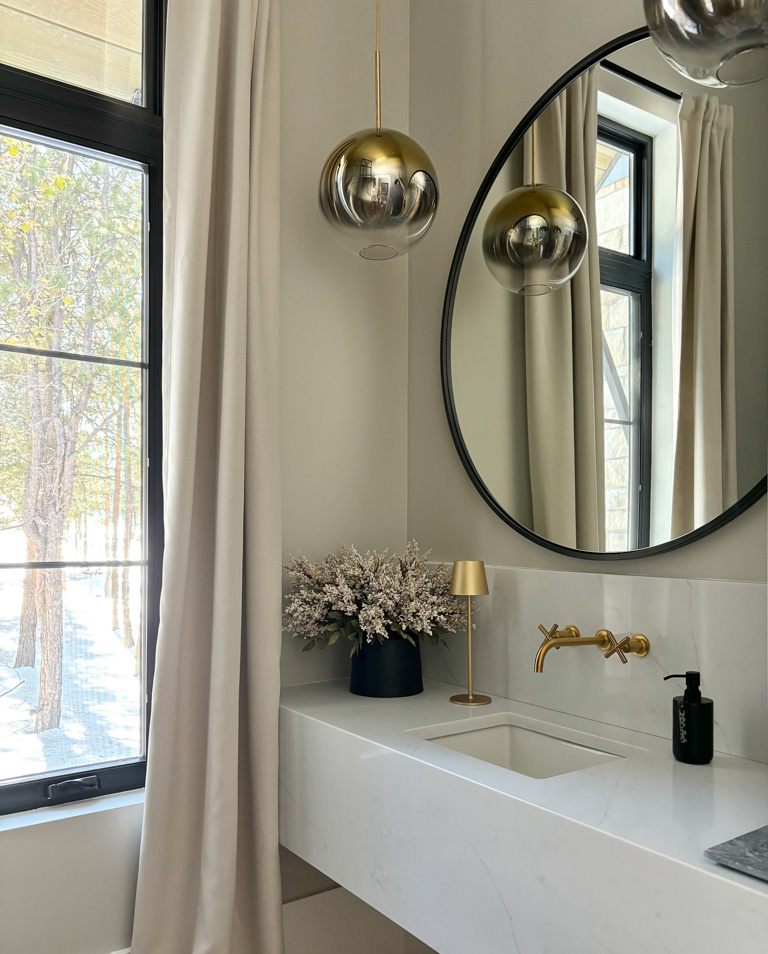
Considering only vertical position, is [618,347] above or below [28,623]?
above

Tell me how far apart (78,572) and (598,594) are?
106 centimetres

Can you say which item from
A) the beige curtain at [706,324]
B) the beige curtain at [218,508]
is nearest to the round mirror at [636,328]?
the beige curtain at [706,324]

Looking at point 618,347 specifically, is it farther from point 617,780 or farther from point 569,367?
point 617,780

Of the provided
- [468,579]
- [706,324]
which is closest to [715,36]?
[706,324]

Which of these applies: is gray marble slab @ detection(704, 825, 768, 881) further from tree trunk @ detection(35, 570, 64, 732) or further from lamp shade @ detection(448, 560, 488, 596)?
tree trunk @ detection(35, 570, 64, 732)

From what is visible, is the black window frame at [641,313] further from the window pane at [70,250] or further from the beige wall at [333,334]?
the window pane at [70,250]

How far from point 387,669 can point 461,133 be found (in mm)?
1300

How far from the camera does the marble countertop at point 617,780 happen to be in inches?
38.6

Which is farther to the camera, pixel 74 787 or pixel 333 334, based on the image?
pixel 333 334

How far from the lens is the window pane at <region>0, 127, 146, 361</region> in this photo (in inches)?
63.9

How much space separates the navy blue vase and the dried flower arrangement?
2cm

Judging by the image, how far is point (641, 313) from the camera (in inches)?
58.6

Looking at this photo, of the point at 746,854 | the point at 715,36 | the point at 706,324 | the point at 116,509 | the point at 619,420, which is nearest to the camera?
the point at 715,36

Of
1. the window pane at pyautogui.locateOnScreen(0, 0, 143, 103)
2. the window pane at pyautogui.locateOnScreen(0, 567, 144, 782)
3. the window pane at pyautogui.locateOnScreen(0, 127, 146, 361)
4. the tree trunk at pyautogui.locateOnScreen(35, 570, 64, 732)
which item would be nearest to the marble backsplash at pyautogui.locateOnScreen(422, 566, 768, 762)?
the window pane at pyautogui.locateOnScreen(0, 567, 144, 782)
